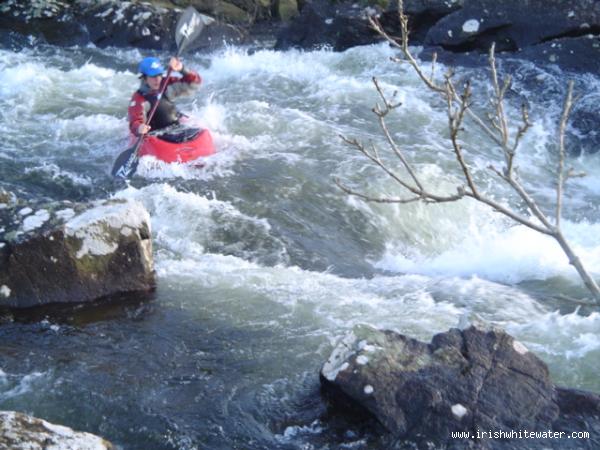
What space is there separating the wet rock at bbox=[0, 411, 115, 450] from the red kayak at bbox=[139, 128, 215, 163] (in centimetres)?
448

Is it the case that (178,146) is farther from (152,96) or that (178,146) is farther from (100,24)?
(100,24)

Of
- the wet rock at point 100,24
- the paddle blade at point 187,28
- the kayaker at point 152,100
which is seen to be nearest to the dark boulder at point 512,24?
the paddle blade at point 187,28

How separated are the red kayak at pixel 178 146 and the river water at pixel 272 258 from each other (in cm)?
13

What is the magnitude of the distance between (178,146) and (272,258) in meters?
2.16

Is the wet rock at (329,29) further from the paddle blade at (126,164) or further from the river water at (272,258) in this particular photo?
the paddle blade at (126,164)

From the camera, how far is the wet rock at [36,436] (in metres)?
2.75

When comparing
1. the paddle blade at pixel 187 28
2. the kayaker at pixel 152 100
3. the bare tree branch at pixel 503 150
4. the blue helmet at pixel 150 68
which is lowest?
the kayaker at pixel 152 100

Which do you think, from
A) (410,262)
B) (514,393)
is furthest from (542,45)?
(514,393)

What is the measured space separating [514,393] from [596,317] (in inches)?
59.0

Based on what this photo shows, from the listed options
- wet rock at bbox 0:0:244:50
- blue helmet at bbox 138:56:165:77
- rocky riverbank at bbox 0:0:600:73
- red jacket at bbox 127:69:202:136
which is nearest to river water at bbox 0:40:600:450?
red jacket at bbox 127:69:202:136

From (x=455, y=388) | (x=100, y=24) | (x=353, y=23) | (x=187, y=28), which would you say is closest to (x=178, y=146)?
(x=187, y=28)

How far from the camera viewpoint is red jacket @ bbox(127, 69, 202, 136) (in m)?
7.39

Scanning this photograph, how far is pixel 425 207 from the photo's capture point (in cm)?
652

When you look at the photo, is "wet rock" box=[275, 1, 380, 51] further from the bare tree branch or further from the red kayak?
the bare tree branch
